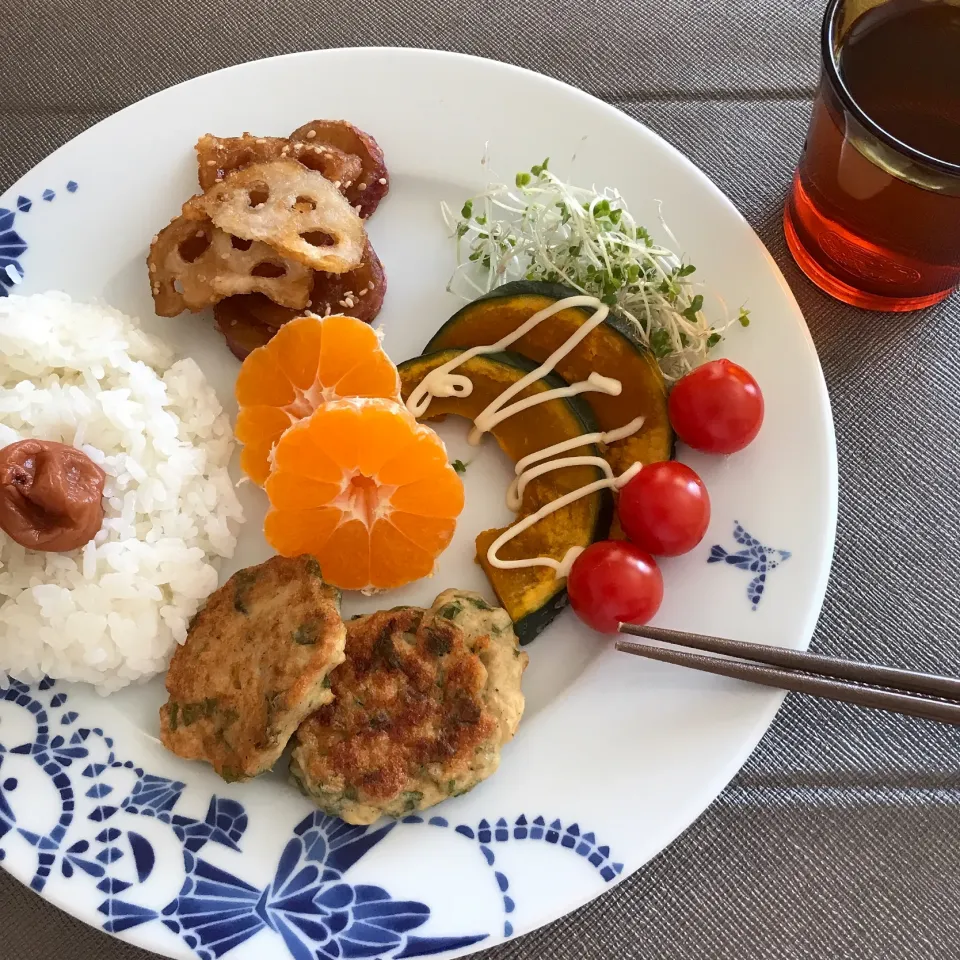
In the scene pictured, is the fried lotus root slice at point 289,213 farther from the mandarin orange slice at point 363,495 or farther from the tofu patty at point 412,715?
the tofu patty at point 412,715

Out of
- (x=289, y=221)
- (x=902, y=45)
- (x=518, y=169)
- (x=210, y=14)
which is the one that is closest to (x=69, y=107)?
(x=210, y=14)

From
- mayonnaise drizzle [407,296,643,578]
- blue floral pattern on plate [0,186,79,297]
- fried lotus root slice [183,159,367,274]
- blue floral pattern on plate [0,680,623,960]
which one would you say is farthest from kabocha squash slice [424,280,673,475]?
blue floral pattern on plate [0,186,79,297]

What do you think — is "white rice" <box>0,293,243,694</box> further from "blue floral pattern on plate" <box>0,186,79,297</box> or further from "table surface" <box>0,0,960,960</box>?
"table surface" <box>0,0,960,960</box>

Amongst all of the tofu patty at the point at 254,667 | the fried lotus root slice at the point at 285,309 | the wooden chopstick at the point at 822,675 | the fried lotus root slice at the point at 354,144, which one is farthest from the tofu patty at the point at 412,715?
the fried lotus root slice at the point at 354,144

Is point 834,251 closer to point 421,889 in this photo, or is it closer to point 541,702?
point 541,702

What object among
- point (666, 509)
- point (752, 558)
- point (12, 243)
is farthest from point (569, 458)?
point (12, 243)
